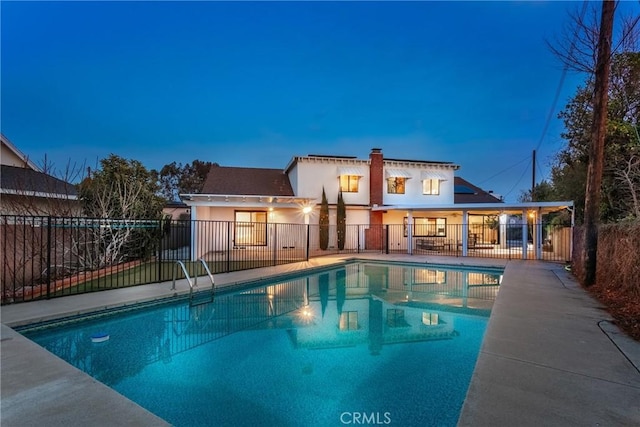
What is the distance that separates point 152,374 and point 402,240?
2092cm

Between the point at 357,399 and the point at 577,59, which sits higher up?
the point at 577,59

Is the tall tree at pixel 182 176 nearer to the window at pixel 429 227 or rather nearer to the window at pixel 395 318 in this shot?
the window at pixel 429 227

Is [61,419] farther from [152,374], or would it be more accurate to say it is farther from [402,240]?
[402,240]

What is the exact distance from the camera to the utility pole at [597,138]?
916 centimetres

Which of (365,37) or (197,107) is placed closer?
(365,37)

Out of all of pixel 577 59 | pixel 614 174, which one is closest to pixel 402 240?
pixel 614 174

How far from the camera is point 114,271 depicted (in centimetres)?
1177

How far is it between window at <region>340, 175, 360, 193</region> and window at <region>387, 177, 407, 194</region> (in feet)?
7.84

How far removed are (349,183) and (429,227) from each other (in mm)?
7203

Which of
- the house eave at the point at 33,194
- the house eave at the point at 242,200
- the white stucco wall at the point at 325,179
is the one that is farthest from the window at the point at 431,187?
the house eave at the point at 33,194

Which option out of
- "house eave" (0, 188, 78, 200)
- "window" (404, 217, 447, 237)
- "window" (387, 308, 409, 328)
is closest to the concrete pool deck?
"window" (387, 308, 409, 328)

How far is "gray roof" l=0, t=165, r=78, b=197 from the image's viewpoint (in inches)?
406

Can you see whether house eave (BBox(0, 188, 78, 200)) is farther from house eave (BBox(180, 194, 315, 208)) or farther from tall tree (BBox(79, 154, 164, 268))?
house eave (BBox(180, 194, 315, 208))

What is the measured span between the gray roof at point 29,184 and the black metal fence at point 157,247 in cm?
127
